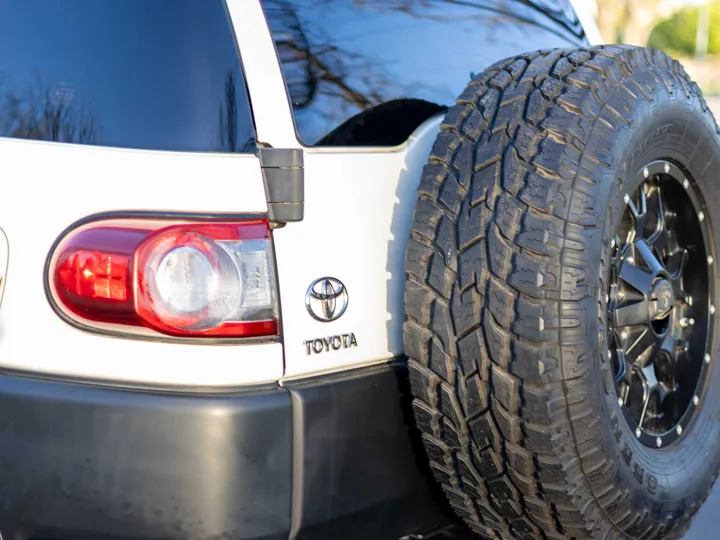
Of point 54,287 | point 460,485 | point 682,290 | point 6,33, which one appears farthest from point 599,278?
point 6,33

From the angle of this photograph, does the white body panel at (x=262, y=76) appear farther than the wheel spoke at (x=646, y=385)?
No

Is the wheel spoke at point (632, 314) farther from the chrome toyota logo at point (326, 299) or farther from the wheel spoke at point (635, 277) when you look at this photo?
the chrome toyota logo at point (326, 299)

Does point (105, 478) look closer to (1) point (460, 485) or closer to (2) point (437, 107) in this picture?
(1) point (460, 485)

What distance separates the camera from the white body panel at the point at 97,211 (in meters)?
1.90

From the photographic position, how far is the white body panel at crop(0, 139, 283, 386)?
6.22 ft

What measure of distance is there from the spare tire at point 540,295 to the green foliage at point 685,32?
204ft

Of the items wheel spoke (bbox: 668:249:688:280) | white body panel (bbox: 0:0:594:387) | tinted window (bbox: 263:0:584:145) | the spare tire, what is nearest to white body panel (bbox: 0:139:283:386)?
white body panel (bbox: 0:0:594:387)

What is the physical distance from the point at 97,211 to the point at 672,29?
6622 centimetres

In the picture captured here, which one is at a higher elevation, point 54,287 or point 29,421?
point 54,287

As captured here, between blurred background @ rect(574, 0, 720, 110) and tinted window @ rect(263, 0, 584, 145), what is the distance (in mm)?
975

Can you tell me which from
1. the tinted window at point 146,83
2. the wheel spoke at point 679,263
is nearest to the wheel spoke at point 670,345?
the wheel spoke at point 679,263

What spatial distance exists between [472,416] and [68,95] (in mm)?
1147

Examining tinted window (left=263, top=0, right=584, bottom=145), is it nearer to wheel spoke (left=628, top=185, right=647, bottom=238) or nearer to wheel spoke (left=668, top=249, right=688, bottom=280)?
wheel spoke (left=628, top=185, right=647, bottom=238)

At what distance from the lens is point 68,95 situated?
2020mm
